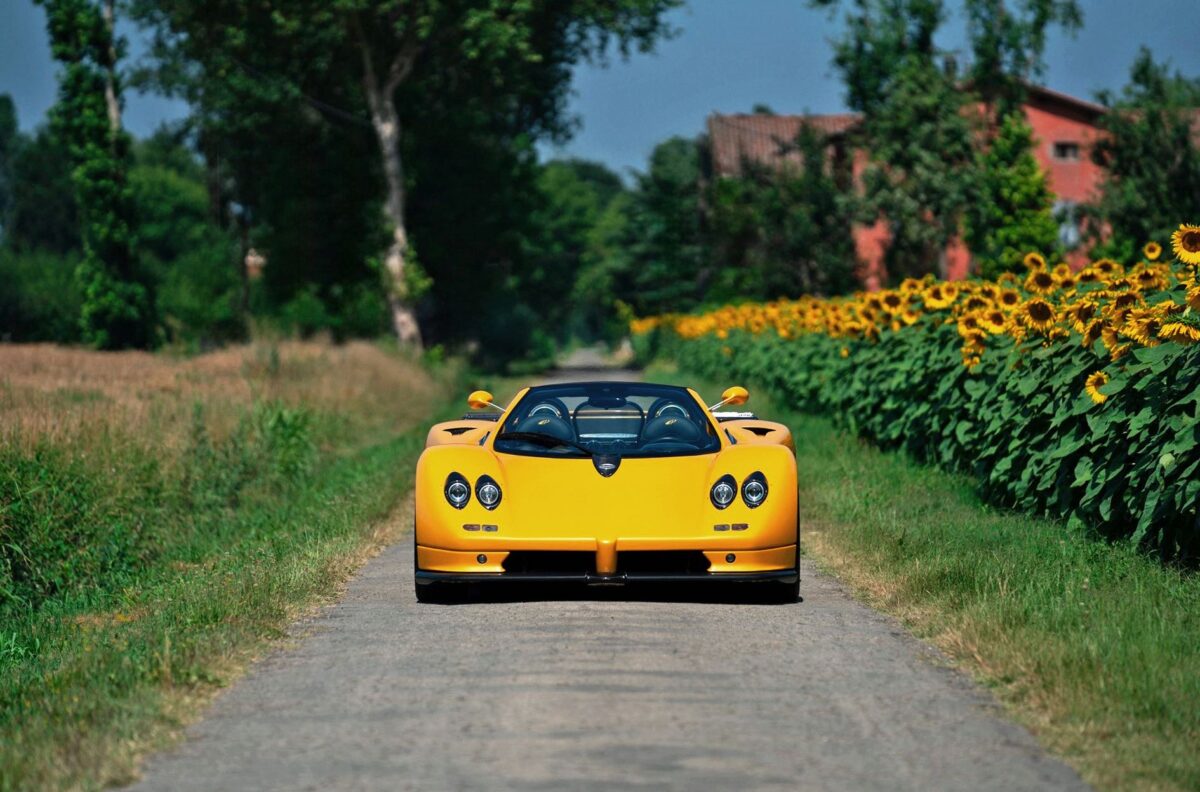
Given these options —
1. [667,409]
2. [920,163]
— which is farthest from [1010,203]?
[667,409]

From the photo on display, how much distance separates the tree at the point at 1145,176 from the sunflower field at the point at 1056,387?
1358 inches

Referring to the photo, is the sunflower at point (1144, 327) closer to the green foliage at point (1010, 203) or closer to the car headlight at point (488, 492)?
the car headlight at point (488, 492)

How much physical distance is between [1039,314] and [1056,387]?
114 centimetres

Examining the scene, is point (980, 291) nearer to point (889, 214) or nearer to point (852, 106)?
point (889, 214)

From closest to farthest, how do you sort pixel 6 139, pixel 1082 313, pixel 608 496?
pixel 608 496
pixel 1082 313
pixel 6 139

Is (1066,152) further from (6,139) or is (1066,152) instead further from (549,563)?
(6,139)

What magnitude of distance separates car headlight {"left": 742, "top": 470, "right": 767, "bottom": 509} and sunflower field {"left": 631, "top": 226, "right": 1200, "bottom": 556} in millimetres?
2282

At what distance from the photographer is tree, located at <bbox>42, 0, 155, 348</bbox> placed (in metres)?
43.9

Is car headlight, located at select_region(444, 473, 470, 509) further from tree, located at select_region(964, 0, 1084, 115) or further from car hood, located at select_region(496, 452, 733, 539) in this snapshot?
tree, located at select_region(964, 0, 1084, 115)

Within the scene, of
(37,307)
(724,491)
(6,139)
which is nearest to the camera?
(724,491)

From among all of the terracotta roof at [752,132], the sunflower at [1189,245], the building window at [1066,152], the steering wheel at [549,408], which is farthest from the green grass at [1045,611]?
the terracotta roof at [752,132]

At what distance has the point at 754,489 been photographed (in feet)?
33.0

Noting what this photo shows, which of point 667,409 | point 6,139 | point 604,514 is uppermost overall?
point 6,139

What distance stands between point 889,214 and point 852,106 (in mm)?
6585
